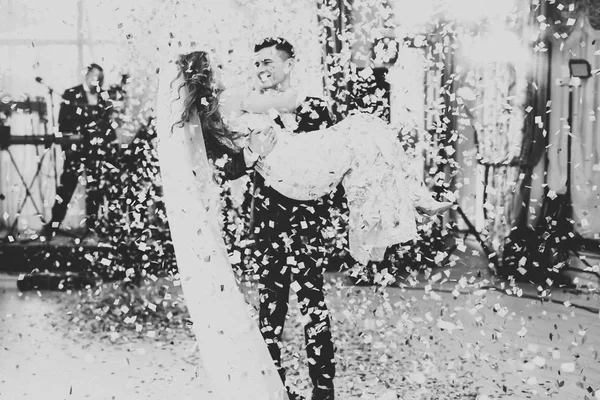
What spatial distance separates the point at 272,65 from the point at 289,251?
684mm

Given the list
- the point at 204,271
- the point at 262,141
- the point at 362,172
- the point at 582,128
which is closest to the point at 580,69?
the point at 582,128

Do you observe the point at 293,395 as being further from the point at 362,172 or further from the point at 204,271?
the point at 362,172

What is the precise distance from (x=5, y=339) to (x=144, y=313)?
80 centimetres

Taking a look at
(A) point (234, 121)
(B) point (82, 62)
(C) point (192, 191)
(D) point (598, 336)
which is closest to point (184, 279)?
(C) point (192, 191)

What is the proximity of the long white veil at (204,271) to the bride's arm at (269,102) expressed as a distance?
0.22m

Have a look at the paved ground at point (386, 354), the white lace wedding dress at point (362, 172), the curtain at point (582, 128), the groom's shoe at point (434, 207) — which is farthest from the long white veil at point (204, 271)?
the curtain at point (582, 128)

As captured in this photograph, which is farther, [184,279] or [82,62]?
[82,62]

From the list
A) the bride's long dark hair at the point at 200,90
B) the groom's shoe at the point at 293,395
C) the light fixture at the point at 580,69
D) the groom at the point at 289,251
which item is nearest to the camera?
the bride's long dark hair at the point at 200,90

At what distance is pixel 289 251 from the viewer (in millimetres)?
2445

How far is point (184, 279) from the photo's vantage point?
8.10 ft

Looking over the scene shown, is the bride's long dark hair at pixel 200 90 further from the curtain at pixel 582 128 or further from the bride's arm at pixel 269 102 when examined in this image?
the curtain at pixel 582 128

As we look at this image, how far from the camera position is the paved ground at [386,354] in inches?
109

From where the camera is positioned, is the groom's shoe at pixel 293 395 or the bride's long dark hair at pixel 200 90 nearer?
the bride's long dark hair at pixel 200 90

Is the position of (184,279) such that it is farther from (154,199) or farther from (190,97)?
(154,199)
